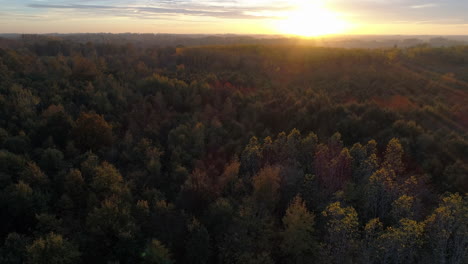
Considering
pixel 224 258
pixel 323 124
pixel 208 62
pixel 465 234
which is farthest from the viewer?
pixel 208 62

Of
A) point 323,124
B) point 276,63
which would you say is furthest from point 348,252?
point 276,63

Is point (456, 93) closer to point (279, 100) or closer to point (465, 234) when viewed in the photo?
point (279, 100)

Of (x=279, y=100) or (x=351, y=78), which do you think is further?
(x=351, y=78)

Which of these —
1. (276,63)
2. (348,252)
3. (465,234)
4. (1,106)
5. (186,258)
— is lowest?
(186,258)

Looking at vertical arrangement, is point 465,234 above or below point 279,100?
below

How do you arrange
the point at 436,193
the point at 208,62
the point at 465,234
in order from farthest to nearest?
Answer: the point at 208,62 < the point at 436,193 < the point at 465,234

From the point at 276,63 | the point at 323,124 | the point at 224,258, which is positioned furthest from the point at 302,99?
the point at 276,63

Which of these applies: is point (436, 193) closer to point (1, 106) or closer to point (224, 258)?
point (224, 258)
